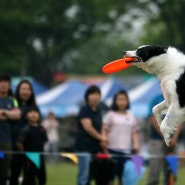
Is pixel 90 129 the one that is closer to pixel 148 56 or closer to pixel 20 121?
pixel 20 121

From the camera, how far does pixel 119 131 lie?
11.1 metres

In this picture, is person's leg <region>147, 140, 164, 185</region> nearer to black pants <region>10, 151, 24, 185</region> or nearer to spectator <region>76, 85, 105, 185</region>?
spectator <region>76, 85, 105, 185</region>

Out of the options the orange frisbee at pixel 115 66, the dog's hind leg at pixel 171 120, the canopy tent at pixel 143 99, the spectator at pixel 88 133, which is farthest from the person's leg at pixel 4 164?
the canopy tent at pixel 143 99

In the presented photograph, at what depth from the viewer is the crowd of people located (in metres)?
10.5

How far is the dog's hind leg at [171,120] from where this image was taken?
21.7 feet

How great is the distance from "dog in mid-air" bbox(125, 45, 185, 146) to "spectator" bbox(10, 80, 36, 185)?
4125mm

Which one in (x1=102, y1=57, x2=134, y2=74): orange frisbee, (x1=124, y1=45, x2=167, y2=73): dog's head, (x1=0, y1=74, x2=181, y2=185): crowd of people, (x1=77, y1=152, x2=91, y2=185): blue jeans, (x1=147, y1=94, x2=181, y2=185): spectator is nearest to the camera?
(x1=124, y1=45, x2=167, y2=73): dog's head

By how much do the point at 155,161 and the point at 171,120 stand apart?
201 inches

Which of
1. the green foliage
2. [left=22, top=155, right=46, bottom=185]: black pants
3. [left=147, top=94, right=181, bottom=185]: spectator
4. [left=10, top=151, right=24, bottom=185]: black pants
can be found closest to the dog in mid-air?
[left=22, top=155, right=46, bottom=185]: black pants

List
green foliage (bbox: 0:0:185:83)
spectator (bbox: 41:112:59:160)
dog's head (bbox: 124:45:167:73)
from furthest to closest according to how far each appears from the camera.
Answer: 1. green foliage (bbox: 0:0:185:83)
2. spectator (bbox: 41:112:59:160)
3. dog's head (bbox: 124:45:167:73)

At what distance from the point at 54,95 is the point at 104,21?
15012 mm

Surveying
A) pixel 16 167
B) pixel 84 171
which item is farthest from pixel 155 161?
pixel 16 167

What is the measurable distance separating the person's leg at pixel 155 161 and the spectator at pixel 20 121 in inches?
84.1

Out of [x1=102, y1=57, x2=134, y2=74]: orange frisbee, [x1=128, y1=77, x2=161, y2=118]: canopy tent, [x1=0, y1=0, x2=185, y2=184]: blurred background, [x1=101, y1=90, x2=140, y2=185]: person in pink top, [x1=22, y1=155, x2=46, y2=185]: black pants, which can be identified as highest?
[x1=0, y1=0, x2=185, y2=184]: blurred background
